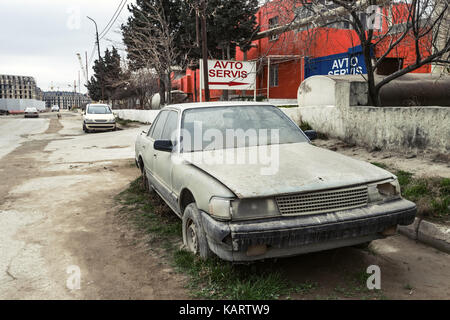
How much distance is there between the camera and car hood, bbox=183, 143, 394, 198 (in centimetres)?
289

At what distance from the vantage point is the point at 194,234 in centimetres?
345

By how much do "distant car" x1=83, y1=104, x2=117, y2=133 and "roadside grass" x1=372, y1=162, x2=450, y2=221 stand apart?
1820 cm

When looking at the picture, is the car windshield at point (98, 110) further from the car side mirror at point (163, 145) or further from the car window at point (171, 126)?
the car side mirror at point (163, 145)

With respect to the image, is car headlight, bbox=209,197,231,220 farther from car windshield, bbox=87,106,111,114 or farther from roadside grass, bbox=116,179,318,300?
car windshield, bbox=87,106,111,114

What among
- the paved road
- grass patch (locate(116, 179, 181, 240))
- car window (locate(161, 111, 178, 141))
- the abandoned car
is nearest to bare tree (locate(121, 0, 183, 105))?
the paved road

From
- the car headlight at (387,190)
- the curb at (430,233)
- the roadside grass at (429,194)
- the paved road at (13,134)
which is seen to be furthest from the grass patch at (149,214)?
the paved road at (13,134)

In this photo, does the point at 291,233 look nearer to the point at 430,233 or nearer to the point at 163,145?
the point at 163,145

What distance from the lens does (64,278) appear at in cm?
325

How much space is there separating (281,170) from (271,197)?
1.30 feet

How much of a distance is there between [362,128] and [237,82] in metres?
7.39

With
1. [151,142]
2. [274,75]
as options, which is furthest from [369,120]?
[274,75]

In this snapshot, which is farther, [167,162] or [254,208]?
[167,162]

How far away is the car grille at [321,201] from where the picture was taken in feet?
9.44

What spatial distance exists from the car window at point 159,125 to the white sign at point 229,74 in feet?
30.8
